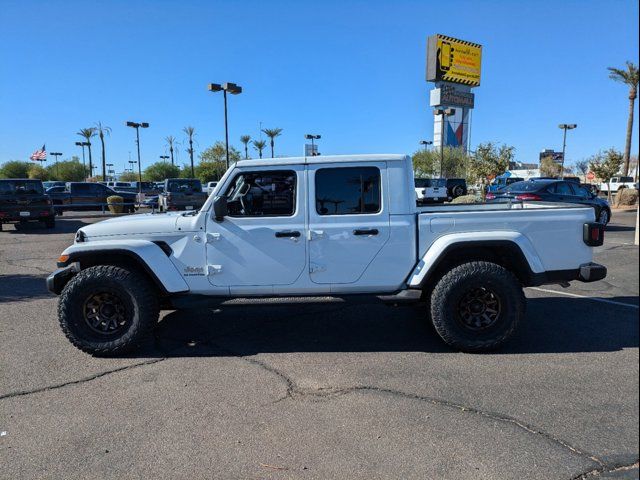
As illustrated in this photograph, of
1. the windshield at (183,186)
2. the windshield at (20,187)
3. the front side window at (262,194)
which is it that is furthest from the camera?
the windshield at (183,186)

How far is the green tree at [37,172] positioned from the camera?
7488cm

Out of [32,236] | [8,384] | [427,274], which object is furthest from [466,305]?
[32,236]

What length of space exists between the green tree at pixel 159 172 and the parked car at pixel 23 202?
72.9 m

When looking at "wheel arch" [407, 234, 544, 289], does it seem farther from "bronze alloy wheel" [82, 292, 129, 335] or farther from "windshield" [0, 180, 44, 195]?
"windshield" [0, 180, 44, 195]

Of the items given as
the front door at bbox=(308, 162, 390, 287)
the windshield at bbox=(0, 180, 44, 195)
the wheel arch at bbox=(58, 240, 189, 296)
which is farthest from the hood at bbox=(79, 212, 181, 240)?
the windshield at bbox=(0, 180, 44, 195)

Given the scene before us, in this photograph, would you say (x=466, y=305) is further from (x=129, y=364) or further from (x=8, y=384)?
(x=8, y=384)

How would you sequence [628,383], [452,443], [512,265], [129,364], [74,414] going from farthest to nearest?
[512,265] → [129,364] → [628,383] → [74,414] → [452,443]

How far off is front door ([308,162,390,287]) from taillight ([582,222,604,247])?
197cm

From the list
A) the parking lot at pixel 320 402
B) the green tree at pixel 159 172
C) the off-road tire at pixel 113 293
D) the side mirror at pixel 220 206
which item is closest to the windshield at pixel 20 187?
the parking lot at pixel 320 402

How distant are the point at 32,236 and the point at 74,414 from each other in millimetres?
13978

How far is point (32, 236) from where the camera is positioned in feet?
50.4

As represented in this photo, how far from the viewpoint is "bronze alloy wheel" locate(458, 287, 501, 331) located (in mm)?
4715

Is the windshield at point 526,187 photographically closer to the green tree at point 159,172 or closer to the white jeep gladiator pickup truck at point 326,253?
the white jeep gladiator pickup truck at point 326,253

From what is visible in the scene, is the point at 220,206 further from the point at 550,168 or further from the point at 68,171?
the point at 68,171
